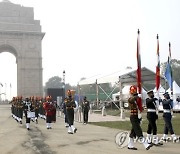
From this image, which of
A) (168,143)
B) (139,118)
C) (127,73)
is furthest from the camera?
(127,73)

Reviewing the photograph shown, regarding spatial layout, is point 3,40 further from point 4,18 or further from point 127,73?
point 127,73

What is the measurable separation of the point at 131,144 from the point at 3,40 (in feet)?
197

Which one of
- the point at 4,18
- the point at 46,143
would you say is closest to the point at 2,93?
the point at 4,18

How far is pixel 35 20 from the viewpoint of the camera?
6975cm

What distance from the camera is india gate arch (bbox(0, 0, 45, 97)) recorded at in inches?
2660

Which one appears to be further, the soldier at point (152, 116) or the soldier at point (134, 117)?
the soldier at point (152, 116)

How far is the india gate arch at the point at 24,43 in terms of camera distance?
6756 cm

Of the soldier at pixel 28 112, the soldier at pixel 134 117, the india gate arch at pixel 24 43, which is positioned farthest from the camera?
the india gate arch at pixel 24 43

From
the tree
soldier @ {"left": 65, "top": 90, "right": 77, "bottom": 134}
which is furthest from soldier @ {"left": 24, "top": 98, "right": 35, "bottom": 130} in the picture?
the tree

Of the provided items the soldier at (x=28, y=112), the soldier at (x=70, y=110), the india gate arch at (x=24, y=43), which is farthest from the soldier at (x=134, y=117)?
the india gate arch at (x=24, y=43)

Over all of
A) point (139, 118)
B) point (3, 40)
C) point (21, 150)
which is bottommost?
point (21, 150)

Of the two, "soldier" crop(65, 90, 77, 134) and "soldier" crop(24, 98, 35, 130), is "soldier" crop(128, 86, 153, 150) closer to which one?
"soldier" crop(65, 90, 77, 134)

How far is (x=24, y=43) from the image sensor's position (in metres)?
68.8

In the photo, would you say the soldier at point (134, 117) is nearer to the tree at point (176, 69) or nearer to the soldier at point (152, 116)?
the soldier at point (152, 116)
